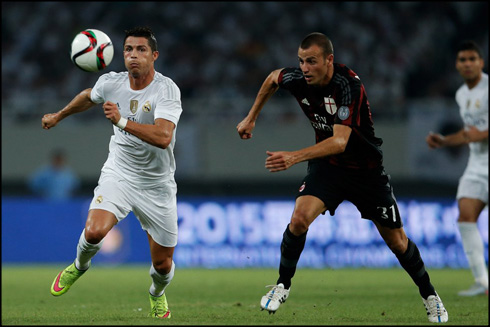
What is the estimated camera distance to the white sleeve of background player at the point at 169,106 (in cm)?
696

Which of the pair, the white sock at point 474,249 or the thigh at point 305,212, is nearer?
the thigh at point 305,212

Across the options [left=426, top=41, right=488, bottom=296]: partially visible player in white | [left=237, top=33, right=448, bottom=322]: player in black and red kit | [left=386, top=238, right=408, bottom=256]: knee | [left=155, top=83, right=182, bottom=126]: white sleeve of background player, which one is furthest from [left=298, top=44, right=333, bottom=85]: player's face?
[left=426, top=41, right=488, bottom=296]: partially visible player in white

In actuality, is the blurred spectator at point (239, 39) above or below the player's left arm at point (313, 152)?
above

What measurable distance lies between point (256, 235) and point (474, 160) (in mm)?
5627

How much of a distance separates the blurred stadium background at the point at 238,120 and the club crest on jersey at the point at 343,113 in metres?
8.23

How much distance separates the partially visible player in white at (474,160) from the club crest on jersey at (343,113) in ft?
10.8

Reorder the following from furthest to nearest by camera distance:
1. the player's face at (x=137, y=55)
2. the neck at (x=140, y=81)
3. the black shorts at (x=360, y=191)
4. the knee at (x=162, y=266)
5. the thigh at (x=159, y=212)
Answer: the knee at (x=162, y=266), the thigh at (x=159, y=212), the neck at (x=140, y=81), the player's face at (x=137, y=55), the black shorts at (x=360, y=191)

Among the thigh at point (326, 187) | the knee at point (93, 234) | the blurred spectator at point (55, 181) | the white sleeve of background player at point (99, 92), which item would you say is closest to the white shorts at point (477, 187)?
the thigh at point (326, 187)

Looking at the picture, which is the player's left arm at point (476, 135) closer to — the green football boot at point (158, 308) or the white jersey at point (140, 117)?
the white jersey at point (140, 117)

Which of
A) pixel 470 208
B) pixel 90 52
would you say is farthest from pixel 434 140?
pixel 90 52

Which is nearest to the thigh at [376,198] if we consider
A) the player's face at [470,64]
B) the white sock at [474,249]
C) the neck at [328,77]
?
the neck at [328,77]

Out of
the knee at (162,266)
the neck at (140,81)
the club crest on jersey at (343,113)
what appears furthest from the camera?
the knee at (162,266)

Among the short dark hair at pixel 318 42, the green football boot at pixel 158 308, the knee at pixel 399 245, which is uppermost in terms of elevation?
the short dark hair at pixel 318 42

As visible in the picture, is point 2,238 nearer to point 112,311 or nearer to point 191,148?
point 191,148
